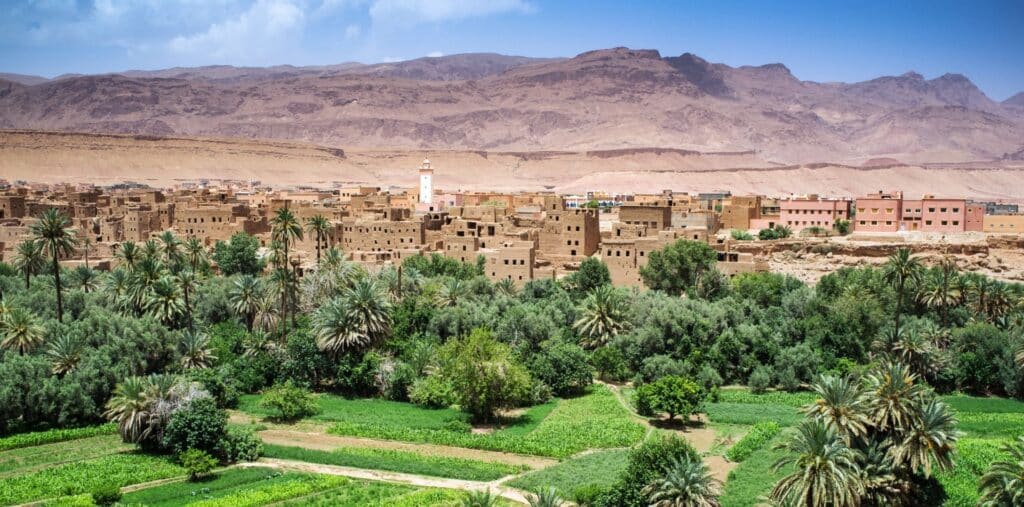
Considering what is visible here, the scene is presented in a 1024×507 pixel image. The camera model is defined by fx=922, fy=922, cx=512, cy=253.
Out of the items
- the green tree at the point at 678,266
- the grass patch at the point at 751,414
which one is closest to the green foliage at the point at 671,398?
the grass patch at the point at 751,414

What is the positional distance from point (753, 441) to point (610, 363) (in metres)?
10.4

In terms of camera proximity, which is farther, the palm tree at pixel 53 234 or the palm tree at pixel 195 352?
the palm tree at pixel 53 234

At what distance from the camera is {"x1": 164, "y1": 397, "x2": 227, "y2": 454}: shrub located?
100.0 ft

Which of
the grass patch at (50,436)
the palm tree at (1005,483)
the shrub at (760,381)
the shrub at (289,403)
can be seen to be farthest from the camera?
the shrub at (760,381)

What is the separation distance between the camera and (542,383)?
38.9 metres

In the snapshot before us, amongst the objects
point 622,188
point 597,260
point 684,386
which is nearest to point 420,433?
point 684,386

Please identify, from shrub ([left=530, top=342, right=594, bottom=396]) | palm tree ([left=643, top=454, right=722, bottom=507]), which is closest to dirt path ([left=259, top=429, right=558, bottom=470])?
palm tree ([left=643, top=454, right=722, bottom=507])

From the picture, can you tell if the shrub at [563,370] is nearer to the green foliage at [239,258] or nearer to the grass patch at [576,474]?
the grass patch at [576,474]

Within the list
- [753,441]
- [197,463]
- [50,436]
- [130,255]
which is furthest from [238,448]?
[130,255]

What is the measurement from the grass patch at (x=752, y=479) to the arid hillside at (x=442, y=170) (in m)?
124

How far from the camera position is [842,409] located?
26.2 metres

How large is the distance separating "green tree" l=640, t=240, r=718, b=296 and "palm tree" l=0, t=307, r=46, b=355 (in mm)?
31232

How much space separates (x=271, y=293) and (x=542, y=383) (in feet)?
47.7

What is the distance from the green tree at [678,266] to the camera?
51.7 meters
